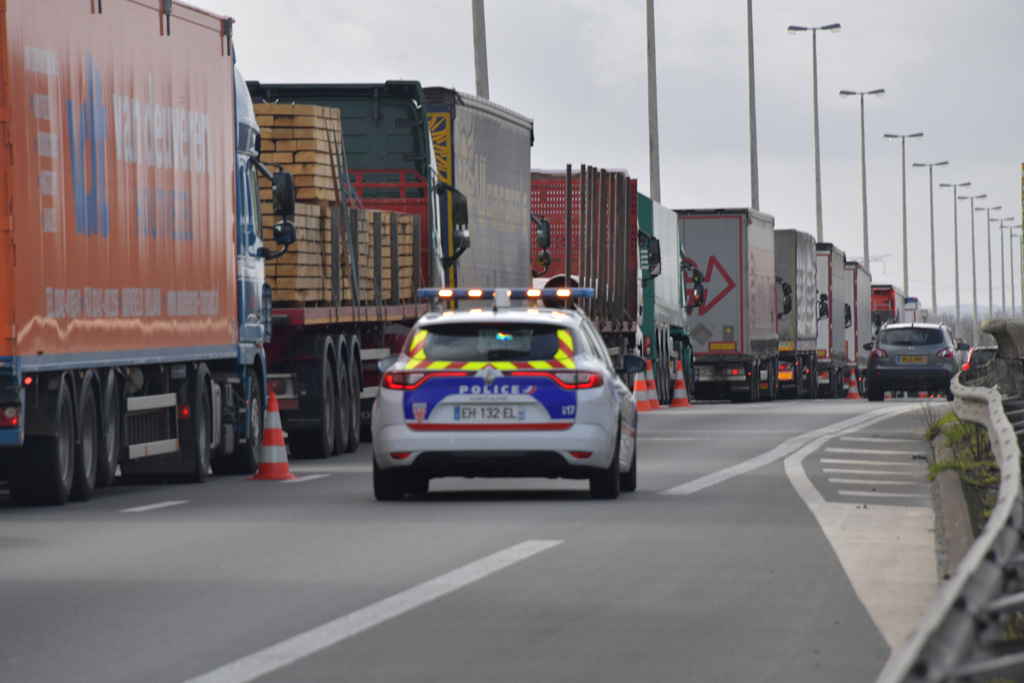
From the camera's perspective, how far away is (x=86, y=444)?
50.0ft

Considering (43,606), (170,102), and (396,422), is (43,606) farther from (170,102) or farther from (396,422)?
(170,102)

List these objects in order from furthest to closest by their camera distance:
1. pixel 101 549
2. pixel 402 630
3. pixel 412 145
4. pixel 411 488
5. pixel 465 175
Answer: pixel 465 175
pixel 412 145
pixel 411 488
pixel 101 549
pixel 402 630

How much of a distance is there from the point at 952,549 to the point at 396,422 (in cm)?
470

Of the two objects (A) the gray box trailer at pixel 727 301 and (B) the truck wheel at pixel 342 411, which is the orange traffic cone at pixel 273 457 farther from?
(A) the gray box trailer at pixel 727 301

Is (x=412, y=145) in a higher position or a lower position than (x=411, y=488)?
higher

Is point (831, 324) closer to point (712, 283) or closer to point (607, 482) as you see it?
point (712, 283)

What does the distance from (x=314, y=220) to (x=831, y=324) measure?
37802mm

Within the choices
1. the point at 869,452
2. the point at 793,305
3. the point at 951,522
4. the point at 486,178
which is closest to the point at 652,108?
the point at 793,305

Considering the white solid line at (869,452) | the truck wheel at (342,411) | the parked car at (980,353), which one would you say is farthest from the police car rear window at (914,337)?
the truck wheel at (342,411)

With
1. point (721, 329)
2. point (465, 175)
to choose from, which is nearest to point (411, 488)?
point (465, 175)

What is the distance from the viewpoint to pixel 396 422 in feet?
46.4

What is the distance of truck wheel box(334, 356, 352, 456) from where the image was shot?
22047 millimetres

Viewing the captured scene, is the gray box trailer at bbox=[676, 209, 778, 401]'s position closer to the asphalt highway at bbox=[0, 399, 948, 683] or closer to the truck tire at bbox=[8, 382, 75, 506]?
the asphalt highway at bbox=[0, 399, 948, 683]

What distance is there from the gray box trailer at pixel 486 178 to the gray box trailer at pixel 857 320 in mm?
30894
